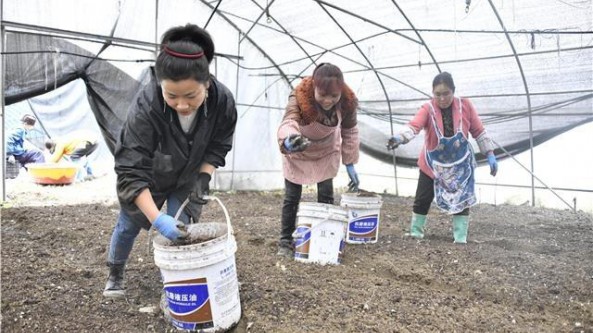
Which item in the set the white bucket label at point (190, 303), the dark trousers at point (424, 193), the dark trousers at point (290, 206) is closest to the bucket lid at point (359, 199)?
the dark trousers at point (290, 206)

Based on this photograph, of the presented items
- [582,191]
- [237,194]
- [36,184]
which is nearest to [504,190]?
[582,191]

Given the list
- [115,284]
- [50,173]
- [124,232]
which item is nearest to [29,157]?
[50,173]

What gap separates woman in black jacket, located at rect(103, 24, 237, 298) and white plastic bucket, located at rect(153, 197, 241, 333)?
0.10 m

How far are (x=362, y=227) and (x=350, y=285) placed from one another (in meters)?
1.06

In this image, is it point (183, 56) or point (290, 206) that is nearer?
point (183, 56)

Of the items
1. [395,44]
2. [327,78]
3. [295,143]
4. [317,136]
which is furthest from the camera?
[395,44]

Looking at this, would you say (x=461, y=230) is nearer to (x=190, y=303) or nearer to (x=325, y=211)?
(x=325, y=211)

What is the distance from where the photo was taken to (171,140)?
76.9 inches

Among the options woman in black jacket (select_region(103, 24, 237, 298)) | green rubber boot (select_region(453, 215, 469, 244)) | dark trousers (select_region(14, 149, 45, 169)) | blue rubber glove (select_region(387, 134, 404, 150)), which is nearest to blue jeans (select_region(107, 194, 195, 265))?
woman in black jacket (select_region(103, 24, 237, 298))

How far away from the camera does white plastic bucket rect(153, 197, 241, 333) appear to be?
1715 mm

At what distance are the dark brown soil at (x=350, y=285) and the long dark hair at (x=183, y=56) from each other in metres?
1.09

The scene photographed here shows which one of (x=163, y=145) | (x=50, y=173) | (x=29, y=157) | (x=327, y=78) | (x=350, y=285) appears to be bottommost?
(x=350, y=285)

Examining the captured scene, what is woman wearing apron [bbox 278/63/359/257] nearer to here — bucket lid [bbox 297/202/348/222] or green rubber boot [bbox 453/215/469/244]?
bucket lid [bbox 297/202/348/222]

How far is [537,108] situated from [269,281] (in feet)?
15.0
